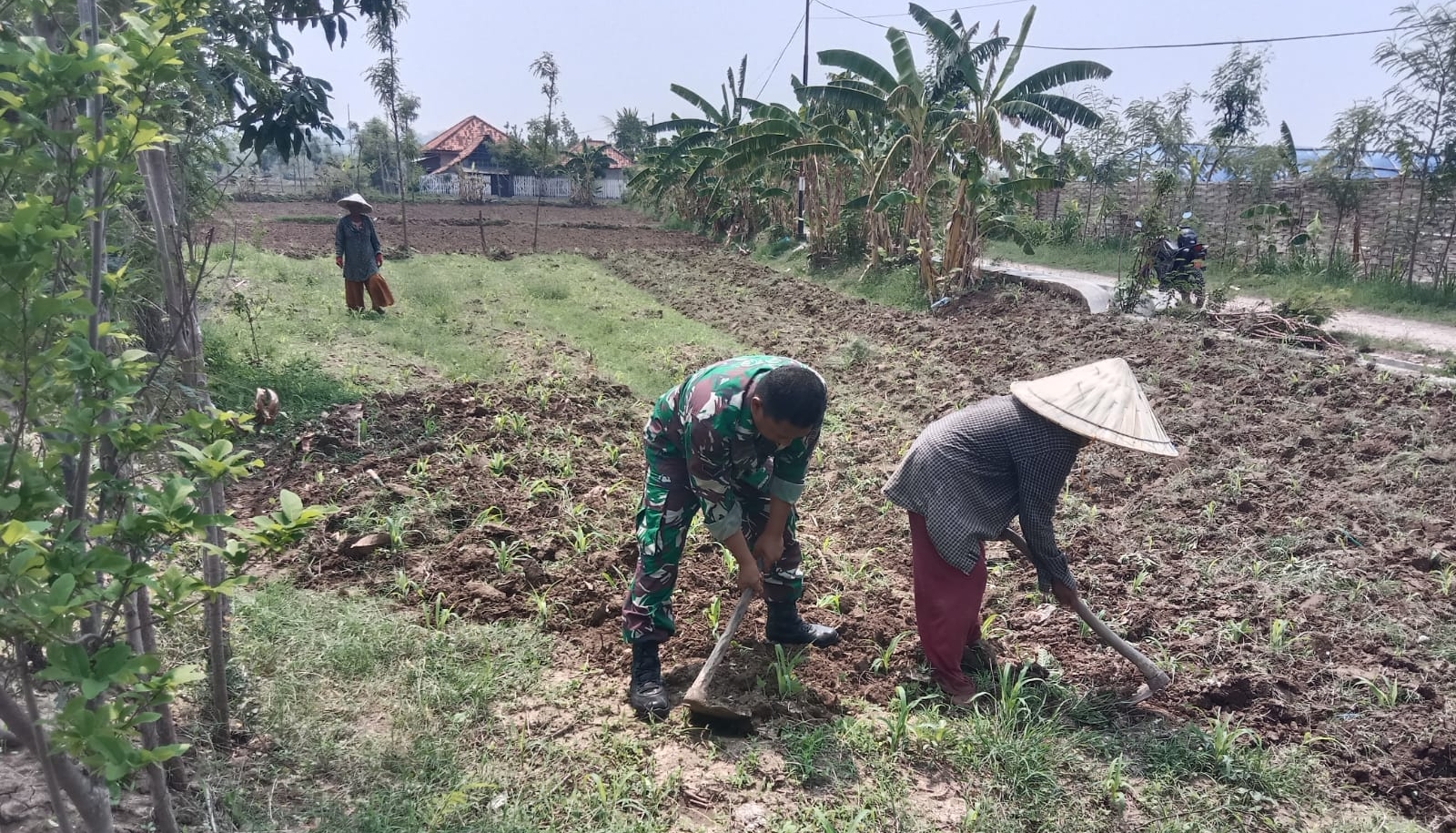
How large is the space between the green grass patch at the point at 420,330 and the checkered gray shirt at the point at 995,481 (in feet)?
14.9

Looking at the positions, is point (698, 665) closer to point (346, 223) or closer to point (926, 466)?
point (926, 466)

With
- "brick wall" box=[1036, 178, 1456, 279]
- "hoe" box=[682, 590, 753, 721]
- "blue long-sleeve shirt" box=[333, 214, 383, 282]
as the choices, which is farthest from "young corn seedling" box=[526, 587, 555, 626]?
"brick wall" box=[1036, 178, 1456, 279]

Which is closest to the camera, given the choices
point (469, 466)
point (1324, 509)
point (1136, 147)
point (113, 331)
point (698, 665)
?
point (113, 331)

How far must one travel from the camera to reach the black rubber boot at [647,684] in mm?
2969

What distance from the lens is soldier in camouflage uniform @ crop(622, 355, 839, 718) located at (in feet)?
8.93

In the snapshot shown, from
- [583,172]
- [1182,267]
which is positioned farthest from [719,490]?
[583,172]

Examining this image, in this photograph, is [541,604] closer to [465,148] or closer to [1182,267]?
[1182,267]

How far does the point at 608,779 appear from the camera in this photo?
8.75 feet

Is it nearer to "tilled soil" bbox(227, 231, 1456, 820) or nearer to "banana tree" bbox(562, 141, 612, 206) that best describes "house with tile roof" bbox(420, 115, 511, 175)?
"banana tree" bbox(562, 141, 612, 206)

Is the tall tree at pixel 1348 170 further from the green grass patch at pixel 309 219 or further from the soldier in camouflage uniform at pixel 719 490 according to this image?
the green grass patch at pixel 309 219

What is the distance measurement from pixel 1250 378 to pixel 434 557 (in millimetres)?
6295

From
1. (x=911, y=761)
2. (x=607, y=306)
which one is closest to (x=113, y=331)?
(x=911, y=761)

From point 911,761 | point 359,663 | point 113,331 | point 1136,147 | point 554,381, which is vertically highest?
point 1136,147

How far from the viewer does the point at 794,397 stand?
2.47 m
